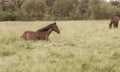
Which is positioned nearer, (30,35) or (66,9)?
(30,35)

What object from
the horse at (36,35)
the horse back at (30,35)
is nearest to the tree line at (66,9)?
the horse at (36,35)

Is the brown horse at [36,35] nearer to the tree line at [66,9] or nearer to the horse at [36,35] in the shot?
the horse at [36,35]

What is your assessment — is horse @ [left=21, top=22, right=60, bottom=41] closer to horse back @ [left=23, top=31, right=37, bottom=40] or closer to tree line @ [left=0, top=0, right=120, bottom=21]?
horse back @ [left=23, top=31, right=37, bottom=40]

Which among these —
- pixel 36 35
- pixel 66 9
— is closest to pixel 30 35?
pixel 36 35

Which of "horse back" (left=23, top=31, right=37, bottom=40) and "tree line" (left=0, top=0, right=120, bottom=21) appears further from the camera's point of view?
"tree line" (left=0, top=0, right=120, bottom=21)

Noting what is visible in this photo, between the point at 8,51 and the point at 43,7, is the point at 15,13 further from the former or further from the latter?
the point at 8,51

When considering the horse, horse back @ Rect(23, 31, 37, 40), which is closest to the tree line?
the horse

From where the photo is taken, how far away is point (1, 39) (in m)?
10.8

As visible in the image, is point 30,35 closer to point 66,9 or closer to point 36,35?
point 36,35

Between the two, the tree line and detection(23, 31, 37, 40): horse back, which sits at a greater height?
detection(23, 31, 37, 40): horse back

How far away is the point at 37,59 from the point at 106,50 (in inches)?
111

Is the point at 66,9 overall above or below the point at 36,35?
below

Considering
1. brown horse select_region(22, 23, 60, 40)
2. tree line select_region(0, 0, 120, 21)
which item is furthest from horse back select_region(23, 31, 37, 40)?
tree line select_region(0, 0, 120, 21)

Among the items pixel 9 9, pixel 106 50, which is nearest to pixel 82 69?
pixel 106 50
